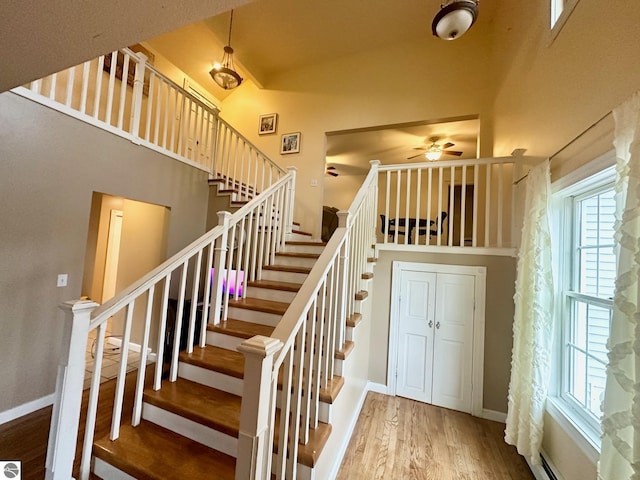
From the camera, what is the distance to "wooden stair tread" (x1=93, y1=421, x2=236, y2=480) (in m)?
1.46

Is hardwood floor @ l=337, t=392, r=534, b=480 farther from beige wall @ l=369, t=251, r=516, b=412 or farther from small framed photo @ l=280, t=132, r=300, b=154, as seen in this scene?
small framed photo @ l=280, t=132, r=300, b=154

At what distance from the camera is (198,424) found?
1.70 meters

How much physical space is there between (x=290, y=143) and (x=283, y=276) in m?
2.95

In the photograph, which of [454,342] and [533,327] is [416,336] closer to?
[454,342]

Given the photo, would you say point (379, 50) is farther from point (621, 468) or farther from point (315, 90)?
point (621, 468)

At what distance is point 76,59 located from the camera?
1.26 m

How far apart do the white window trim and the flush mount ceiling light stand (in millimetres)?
1473

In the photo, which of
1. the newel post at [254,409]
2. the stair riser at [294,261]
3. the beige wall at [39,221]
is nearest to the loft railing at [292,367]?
the newel post at [254,409]

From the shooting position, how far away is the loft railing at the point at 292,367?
1.04m

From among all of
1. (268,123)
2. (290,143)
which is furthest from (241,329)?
(268,123)

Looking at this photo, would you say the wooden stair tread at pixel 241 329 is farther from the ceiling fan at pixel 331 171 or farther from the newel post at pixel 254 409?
the ceiling fan at pixel 331 171

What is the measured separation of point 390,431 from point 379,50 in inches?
209

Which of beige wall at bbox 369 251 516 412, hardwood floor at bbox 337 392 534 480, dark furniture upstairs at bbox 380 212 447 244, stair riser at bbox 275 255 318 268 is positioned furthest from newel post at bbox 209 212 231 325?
beige wall at bbox 369 251 516 412

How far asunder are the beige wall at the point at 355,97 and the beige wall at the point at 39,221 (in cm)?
279
